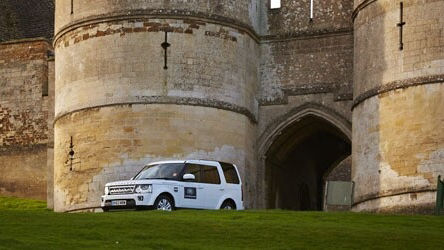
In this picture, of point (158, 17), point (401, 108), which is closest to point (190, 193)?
point (401, 108)

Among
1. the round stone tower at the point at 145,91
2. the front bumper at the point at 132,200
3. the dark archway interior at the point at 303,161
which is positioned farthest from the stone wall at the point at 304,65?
the front bumper at the point at 132,200

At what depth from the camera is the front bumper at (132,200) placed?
107 feet

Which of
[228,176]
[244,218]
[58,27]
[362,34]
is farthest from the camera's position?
[58,27]

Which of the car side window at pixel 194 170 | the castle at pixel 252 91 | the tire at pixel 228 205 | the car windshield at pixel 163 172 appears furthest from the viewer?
the castle at pixel 252 91

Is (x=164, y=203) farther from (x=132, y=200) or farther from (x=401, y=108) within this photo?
(x=401, y=108)

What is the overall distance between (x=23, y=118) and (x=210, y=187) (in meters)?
14.9

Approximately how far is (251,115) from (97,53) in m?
4.56

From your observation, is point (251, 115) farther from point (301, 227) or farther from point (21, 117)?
point (301, 227)

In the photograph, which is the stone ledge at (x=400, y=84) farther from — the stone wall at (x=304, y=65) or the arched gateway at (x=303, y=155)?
the arched gateway at (x=303, y=155)

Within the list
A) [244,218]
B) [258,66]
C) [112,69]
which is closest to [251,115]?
[258,66]

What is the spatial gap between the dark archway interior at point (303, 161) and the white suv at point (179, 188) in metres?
7.67

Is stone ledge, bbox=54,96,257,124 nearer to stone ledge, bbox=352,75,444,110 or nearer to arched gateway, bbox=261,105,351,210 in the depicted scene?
arched gateway, bbox=261,105,351,210

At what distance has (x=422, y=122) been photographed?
36438 millimetres

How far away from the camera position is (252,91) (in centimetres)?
4166
